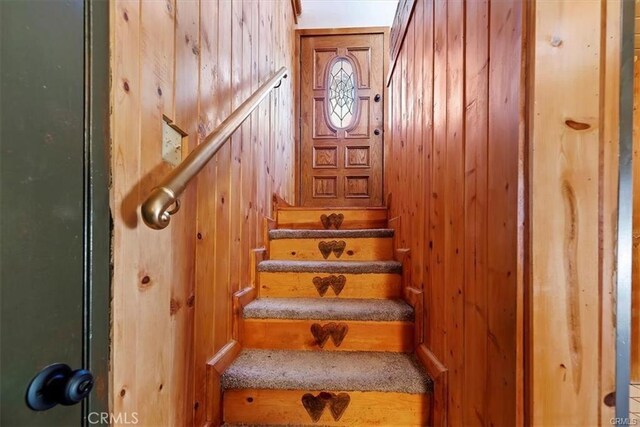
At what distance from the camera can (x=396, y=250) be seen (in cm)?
191

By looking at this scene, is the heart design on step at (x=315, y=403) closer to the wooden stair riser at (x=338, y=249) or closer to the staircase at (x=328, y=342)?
the staircase at (x=328, y=342)

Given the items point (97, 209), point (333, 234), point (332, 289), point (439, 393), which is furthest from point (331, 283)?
point (97, 209)

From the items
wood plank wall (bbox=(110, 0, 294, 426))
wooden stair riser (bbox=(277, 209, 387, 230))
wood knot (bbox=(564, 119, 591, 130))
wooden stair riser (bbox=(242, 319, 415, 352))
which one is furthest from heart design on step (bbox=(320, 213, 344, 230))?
wood knot (bbox=(564, 119, 591, 130))

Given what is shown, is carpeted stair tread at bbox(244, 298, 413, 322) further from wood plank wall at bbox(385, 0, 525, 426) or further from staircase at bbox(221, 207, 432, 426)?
wood plank wall at bbox(385, 0, 525, 426)

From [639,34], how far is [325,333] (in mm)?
2431

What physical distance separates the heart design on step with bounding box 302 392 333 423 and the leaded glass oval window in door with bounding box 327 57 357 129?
3.31m

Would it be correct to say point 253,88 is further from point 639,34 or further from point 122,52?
point 639,34

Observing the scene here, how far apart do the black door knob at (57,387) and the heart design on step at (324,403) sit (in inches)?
33.8

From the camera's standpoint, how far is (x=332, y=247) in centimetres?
199

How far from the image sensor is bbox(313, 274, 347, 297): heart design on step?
5.66ft

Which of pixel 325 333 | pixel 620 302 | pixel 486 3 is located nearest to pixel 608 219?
pixel 620 302

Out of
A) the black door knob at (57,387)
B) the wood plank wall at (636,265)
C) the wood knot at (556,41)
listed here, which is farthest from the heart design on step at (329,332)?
the wood plank wall at (636,265)

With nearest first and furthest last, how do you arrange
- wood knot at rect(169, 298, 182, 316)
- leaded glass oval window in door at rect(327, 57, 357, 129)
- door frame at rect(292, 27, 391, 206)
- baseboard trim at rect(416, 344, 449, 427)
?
1. wood knot at rect(169, 298, 182, 316)
2. baseboard trim at rect(416, 344, 449, 427)
3. door frame at rect(292, 27, 391, 206)
4. leaded glass oval window in door at rect(327, 57, 357, 129)

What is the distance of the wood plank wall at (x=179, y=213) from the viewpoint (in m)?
0.66
